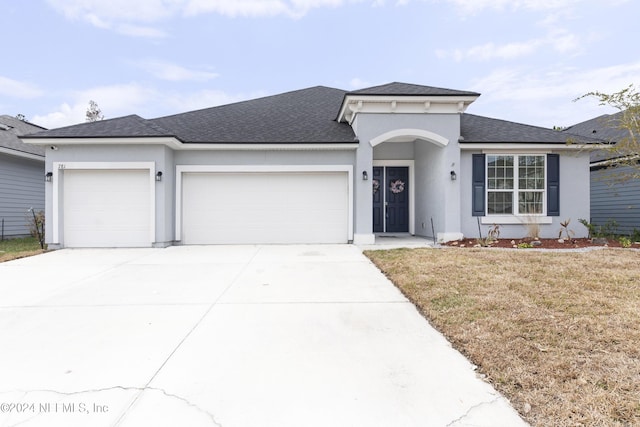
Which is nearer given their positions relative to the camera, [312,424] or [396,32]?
[312,424]

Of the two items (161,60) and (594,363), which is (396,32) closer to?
(161,60)

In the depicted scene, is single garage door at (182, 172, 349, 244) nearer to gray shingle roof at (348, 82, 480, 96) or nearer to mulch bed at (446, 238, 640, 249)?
gray shingle roof at (348, 82, 480, 96)

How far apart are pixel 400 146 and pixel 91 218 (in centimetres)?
1000

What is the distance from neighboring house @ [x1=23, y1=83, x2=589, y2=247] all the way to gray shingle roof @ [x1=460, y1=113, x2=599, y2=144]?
0.06 meters

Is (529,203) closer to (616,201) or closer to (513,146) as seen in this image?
(513,146)

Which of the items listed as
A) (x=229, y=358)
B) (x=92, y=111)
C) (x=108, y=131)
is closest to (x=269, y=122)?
(x=108, y=131)

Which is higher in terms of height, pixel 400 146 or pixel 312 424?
pixel 400 146

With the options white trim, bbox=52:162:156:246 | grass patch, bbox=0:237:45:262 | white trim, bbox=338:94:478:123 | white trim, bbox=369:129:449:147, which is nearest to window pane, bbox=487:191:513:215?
white trim, bbox=369:129:449:147

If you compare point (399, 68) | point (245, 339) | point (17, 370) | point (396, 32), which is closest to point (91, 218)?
point (17, 370)

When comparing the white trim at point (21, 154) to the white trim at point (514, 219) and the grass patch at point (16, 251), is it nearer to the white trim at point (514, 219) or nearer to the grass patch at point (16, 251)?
the grass patch at point (16, 251)

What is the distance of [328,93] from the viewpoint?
1427 cm

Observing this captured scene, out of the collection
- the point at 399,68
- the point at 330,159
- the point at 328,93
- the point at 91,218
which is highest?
the point at 399,68

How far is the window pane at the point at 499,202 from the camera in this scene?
9.59 metres

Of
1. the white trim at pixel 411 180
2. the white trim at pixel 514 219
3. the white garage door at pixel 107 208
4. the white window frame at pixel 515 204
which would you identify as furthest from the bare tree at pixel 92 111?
the white trim at pixel 514 219
